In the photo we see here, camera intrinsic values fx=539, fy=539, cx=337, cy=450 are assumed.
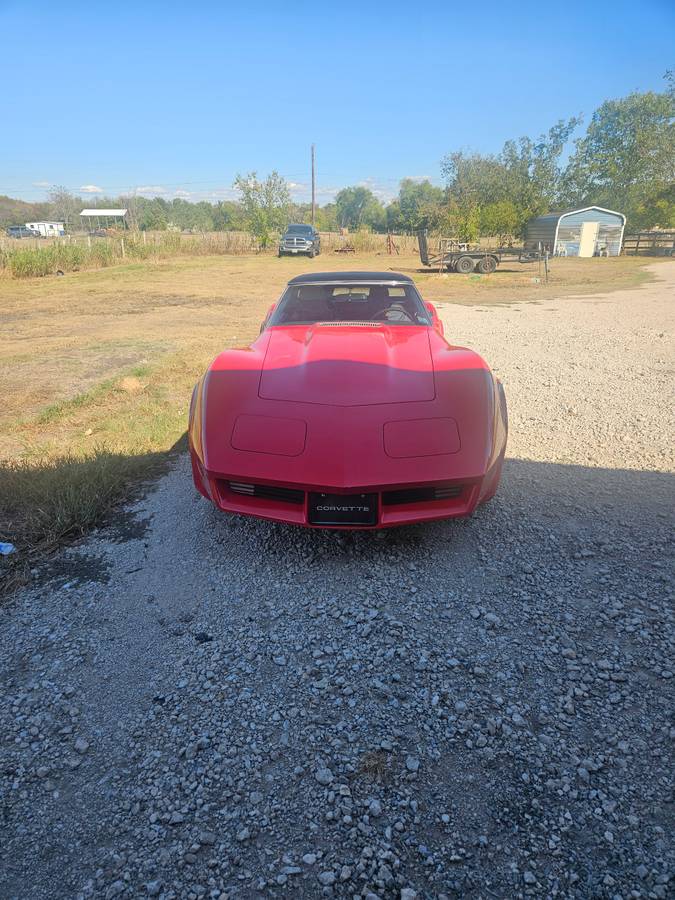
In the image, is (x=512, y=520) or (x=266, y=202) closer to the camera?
(x=512, y=520)

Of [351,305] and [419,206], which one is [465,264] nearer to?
[351,305]

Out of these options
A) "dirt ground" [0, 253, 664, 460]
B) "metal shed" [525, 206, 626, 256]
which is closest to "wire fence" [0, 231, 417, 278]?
"dirt ground" [0, 253, 664, 460]

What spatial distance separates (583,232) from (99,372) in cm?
3548

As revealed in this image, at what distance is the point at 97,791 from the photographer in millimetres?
1642

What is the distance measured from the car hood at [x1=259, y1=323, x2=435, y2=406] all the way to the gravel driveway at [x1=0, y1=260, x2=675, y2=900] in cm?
78

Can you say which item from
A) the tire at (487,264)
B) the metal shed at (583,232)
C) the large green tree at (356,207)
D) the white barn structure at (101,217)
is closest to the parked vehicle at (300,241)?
the tire at (487,264)

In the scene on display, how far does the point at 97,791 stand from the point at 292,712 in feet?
2.11

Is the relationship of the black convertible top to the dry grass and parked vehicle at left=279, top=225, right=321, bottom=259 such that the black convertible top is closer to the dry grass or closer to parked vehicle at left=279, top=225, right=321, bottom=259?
the dry grass

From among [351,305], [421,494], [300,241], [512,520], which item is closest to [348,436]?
[421,494]

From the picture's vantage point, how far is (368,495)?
8.39 feet

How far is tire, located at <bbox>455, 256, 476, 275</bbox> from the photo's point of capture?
22.5 m

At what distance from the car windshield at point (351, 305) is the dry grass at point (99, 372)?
4.98 ft

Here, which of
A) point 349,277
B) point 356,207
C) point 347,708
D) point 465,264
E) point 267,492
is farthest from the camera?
point 356,207

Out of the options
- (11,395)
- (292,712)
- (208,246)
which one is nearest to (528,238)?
(208,246)
